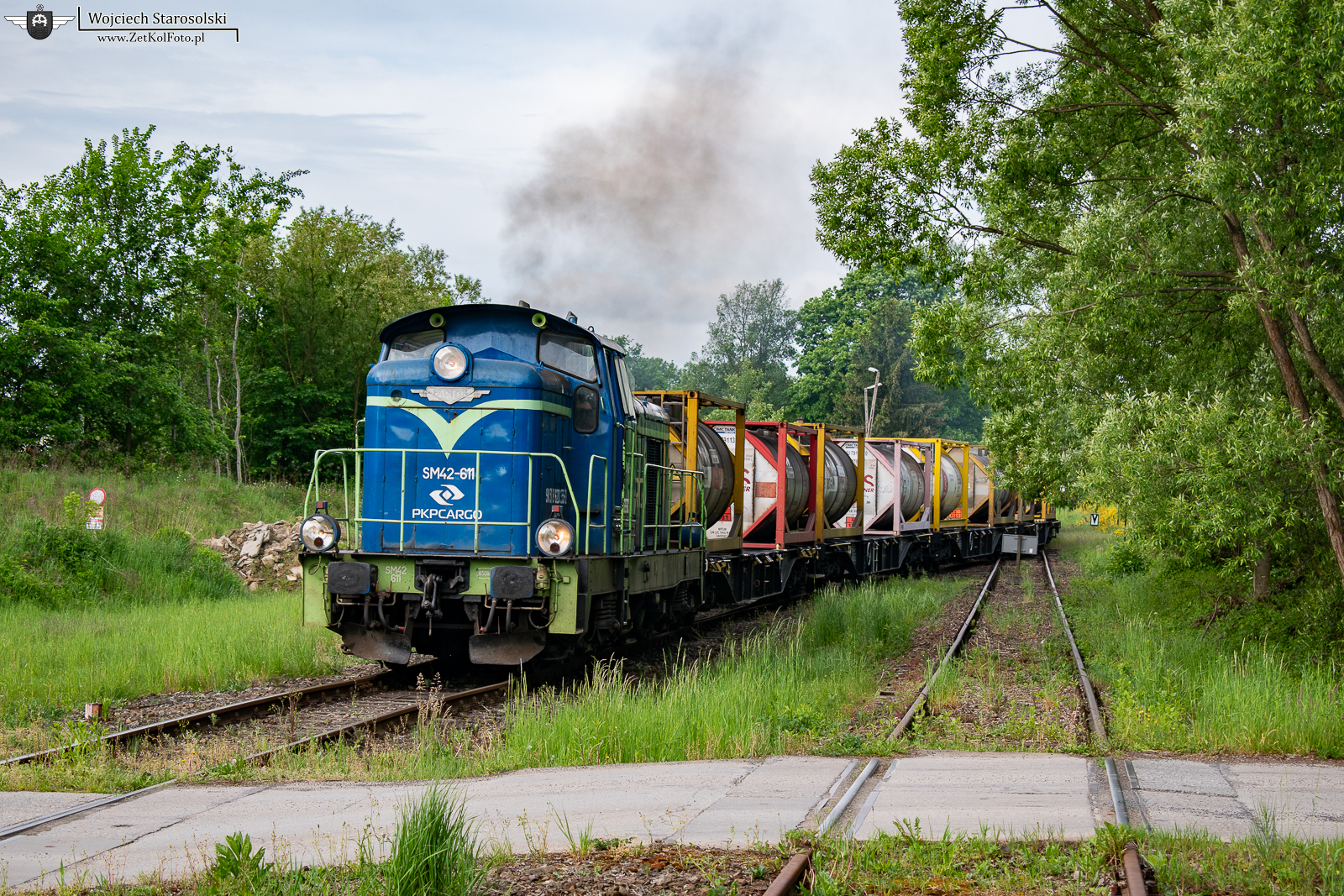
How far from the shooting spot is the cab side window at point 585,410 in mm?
10430

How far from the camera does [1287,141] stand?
908 cm

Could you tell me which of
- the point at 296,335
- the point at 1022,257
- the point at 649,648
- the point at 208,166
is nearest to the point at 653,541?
the point at 649,648

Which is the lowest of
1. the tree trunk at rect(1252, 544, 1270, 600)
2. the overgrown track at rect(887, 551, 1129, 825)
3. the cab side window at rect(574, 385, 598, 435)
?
the overgrown track at rect(887, 551, 1129, 825)

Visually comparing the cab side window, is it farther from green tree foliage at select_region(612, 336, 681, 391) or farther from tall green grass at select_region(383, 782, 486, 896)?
green tree foliage at select_region(612, 336, 681, 391)

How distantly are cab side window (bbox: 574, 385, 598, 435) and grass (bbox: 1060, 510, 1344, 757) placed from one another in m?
5.44

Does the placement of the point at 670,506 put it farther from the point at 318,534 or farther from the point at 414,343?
the point at 318,534

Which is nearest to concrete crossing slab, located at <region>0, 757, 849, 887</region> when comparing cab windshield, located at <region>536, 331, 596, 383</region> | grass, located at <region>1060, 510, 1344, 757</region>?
grass, located at <region>1060, 510, 1344, 757</region>

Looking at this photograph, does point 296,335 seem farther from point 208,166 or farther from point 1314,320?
point 1314,320

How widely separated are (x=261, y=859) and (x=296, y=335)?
27426 mm

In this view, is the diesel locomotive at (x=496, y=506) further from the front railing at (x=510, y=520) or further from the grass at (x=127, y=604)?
the grass at (x=127, y=604)

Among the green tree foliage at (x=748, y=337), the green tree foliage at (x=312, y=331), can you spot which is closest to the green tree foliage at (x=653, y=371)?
the green tree foliage at (x=748, y=337)

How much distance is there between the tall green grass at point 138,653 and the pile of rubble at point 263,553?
3962 millimetres

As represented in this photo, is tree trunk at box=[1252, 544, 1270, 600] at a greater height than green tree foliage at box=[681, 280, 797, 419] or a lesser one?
lesser

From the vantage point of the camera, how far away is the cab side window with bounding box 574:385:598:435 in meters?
10.4
